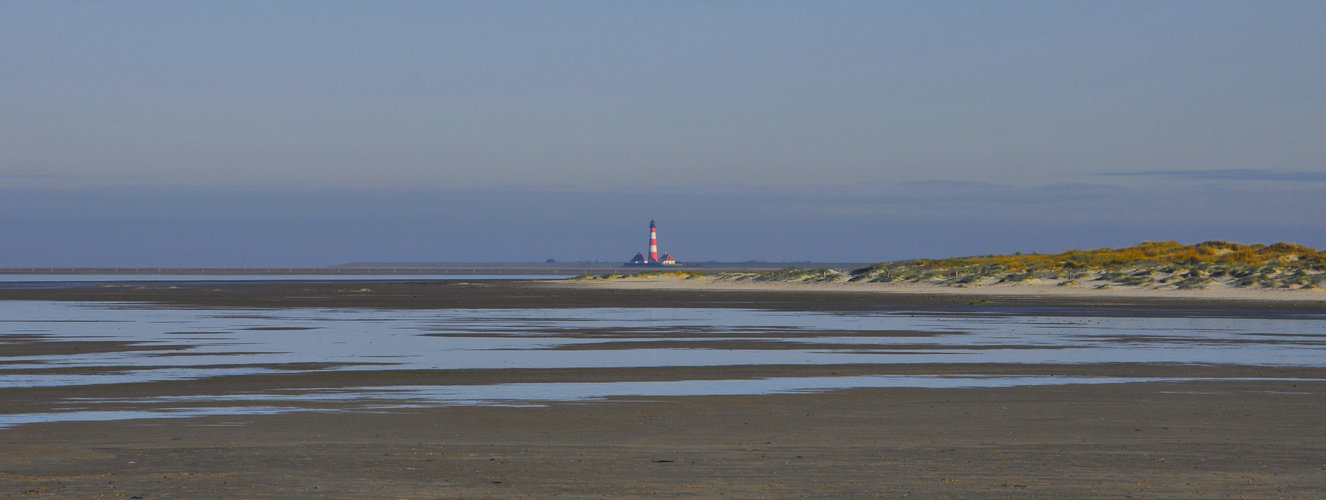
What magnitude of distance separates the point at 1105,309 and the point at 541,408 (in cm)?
3236

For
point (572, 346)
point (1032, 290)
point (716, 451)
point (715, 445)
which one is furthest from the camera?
point (1032, 290)

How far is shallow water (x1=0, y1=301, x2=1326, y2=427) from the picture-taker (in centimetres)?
1680

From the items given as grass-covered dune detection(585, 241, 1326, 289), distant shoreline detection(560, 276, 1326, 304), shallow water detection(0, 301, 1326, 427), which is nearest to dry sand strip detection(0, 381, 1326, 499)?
shallow water detection(0, 301, 1326, 427)

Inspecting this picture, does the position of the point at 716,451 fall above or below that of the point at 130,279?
below

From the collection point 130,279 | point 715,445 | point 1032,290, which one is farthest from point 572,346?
point 130,279

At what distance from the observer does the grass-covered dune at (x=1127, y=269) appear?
6034 centimetres

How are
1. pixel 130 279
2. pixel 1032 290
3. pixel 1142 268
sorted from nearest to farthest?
1. pixel 1032 290
2. pixel 1142 268
3. pixel 130 279

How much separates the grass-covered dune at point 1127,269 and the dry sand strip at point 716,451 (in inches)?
1847

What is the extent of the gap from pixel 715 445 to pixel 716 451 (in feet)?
1.28

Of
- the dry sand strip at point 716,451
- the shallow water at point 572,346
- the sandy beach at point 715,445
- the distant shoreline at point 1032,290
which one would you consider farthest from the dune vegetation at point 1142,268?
the dry sand strip at point 716,451

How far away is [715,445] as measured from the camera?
38.5 ft

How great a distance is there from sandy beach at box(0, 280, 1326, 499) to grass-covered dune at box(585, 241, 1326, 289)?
44.3 m

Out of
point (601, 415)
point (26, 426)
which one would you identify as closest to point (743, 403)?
point (601, 415)

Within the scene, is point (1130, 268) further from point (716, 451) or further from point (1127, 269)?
point (716, 451)
